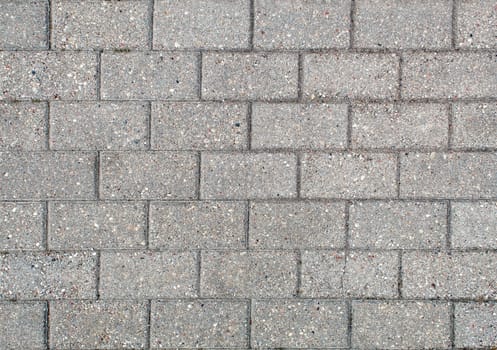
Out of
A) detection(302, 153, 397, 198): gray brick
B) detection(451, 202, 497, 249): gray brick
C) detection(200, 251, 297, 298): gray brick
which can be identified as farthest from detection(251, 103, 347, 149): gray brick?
detection(451, 202, 497, 249): gray brick

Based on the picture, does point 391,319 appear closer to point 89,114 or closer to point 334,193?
point 334,193

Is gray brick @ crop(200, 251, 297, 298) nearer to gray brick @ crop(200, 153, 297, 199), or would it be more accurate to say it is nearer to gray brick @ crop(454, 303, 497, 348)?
gray brick @ crop(200, 153, 297, 199)

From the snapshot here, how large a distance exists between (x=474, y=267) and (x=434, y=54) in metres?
1.03

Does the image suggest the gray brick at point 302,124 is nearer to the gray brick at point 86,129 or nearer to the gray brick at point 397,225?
the gray brick at point 397,225

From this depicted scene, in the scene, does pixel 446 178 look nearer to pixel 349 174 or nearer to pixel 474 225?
pixel 474 225

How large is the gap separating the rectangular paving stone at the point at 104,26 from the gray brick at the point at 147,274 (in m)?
1.00

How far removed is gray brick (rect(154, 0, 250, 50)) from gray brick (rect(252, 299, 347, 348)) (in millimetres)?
1253

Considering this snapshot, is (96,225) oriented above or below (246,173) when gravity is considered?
below

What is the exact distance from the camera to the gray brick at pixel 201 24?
8.21 feet

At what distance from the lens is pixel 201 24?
251 cm

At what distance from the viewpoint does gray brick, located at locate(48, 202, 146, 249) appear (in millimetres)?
2510

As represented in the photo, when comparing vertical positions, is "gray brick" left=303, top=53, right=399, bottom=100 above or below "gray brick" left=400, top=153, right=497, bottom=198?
above

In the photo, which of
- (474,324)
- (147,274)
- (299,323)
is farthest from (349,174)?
(147,274)

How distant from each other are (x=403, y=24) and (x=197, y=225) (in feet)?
4.48
